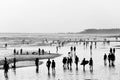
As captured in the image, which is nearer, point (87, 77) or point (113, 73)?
point (87, 77)

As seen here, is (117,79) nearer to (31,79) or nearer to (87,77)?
(87,77)

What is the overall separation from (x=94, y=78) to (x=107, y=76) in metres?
1.61

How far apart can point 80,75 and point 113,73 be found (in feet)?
11.2

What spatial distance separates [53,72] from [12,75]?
4.24 m

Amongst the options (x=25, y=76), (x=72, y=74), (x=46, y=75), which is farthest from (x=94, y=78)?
(x=25, y=76)

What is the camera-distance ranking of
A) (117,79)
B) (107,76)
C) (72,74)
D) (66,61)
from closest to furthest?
(117,79) < (107,76) < (72,74) < (66,61)

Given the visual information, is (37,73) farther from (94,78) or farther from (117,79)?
(117,79)

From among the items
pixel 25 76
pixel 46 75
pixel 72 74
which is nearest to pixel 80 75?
pixel 72 74

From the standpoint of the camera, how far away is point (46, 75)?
2773cm

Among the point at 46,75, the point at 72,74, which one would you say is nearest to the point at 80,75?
the point at 72,74

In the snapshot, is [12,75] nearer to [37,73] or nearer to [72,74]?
[37,73]

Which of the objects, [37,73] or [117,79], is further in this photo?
[37,73]

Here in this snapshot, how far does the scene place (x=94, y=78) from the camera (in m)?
25.4

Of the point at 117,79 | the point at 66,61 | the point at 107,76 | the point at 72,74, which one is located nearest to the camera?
the point at 117,79
